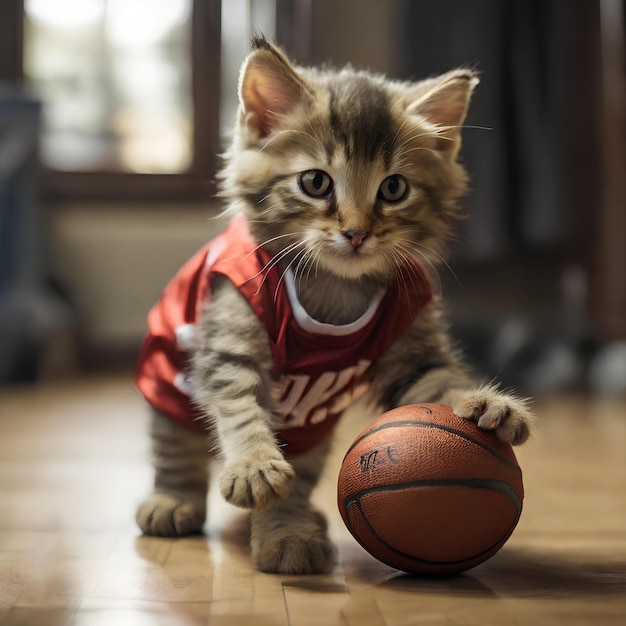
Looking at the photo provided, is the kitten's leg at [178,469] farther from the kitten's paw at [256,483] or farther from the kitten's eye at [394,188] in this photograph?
the kitten's eye at [394,188]

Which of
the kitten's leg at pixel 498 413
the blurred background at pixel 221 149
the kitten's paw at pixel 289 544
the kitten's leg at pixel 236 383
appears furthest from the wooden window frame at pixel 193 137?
the kitten's leg at pixel 498 413

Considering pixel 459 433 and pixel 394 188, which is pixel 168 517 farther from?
pixel 394 188

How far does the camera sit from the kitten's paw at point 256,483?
1.09 m

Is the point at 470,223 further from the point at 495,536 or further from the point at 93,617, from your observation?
the point at 93,617

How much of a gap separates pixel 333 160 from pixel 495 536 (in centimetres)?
58

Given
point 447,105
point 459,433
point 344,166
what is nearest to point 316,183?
point 344,166

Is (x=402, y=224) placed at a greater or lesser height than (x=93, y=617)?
greater

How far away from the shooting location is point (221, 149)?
4.26 metres

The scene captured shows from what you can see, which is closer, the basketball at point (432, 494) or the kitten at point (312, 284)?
the basketball at point (432, 494)

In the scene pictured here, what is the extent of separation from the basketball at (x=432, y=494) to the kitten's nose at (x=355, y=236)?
0.26 meters

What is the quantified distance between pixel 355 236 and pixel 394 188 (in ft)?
0.42

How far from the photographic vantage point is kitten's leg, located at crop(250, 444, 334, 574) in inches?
47.4

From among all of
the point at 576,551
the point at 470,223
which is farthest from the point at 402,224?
the point at 470,223

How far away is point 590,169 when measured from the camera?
147 inches
